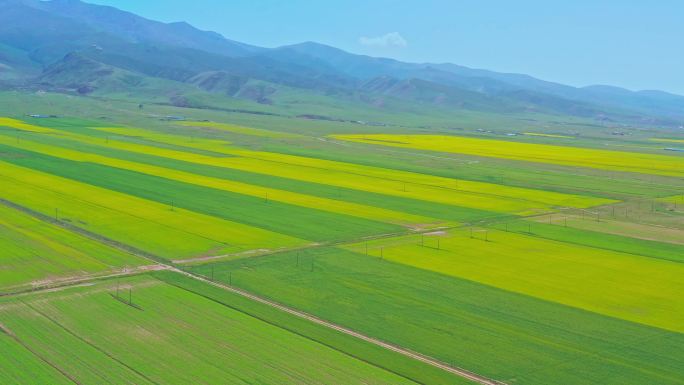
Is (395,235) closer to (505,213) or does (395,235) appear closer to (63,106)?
(505,213)

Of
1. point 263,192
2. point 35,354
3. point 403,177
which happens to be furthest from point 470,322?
point 403,177

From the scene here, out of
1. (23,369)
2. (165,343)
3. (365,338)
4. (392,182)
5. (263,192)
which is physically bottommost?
(23,369)

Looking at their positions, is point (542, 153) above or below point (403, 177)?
above

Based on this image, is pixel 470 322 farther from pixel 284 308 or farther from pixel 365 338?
pixel 284 308

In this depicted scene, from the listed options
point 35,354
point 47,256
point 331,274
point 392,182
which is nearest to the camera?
point 35,354

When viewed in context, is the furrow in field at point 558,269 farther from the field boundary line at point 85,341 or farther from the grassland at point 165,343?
the field boundary line at point 85,341

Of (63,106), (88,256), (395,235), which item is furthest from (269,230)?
(63,106)

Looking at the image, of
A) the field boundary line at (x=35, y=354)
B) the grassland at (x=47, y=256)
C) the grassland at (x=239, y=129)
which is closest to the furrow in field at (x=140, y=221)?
the grassland at (x=47, y=256)
